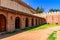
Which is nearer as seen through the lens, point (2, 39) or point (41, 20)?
point (2, 39)

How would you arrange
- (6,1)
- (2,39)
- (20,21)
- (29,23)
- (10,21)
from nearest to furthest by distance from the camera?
(2,39)
(10,21)
(20,21)
(6,1)
(29,23)

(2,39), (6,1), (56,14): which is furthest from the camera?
(56,14)

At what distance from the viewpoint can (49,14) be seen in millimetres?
33781

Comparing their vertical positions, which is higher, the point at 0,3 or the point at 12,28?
the point at 0,3

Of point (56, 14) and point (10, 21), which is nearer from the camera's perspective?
point (10, 21)

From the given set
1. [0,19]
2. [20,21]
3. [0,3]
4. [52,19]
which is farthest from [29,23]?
[52,19]

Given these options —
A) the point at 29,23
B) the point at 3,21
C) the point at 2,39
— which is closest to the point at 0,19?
the point at 3,21

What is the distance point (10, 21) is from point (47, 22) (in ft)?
64.3

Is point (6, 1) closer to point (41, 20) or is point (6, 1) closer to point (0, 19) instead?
point (0, 19)

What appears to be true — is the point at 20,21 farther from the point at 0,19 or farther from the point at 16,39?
the point at 16,39

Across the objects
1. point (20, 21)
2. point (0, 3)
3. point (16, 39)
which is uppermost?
point (0, 3)

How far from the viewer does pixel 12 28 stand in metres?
15.8

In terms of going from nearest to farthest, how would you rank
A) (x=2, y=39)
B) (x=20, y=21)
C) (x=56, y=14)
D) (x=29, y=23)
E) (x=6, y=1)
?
(x=2, y=39) < (x=20, y=21) < (x=6, y=1) < (x=29, y=23) < (x=56, y=14)

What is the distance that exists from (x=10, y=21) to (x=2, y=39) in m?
5.22
